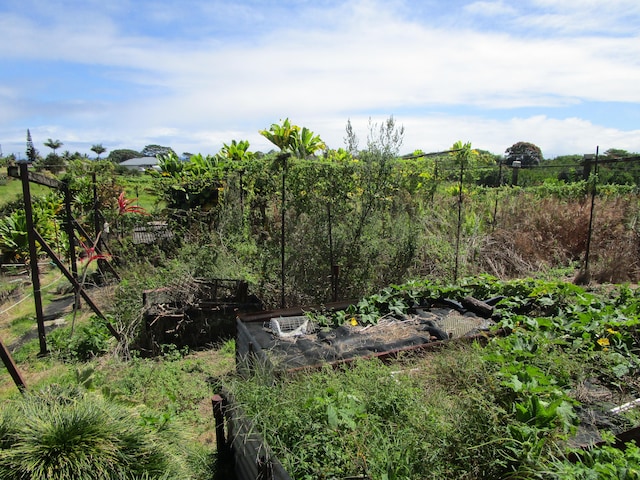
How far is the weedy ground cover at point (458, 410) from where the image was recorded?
2.08 metres

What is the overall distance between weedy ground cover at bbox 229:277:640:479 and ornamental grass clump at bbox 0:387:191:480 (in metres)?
0.54

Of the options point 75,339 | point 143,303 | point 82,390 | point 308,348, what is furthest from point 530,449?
point 75,339

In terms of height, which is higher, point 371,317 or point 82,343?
point 371,317

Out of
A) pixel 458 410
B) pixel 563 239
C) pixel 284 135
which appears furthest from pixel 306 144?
pixel 458 410

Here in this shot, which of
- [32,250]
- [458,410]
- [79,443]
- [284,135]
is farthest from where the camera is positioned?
[284,135]

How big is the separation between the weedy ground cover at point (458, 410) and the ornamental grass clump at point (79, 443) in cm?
54

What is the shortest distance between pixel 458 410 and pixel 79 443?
193cm

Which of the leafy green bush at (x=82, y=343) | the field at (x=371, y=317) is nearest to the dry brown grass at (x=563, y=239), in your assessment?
the field at (x=371, y=317)

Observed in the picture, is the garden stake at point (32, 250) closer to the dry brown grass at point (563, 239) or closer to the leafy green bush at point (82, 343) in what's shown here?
the leafy green bush at point (82, 343)

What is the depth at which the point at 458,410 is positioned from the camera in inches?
94.2

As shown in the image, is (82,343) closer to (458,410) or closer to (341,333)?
(341,333)

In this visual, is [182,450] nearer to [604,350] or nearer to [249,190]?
[604,350]

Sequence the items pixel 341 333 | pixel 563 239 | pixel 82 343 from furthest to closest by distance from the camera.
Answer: pixel 563 239 → pixel 82 343 → pixel 341 333

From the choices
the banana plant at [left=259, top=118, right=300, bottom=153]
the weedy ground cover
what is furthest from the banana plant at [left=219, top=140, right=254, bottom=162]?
the weedy ground cover
